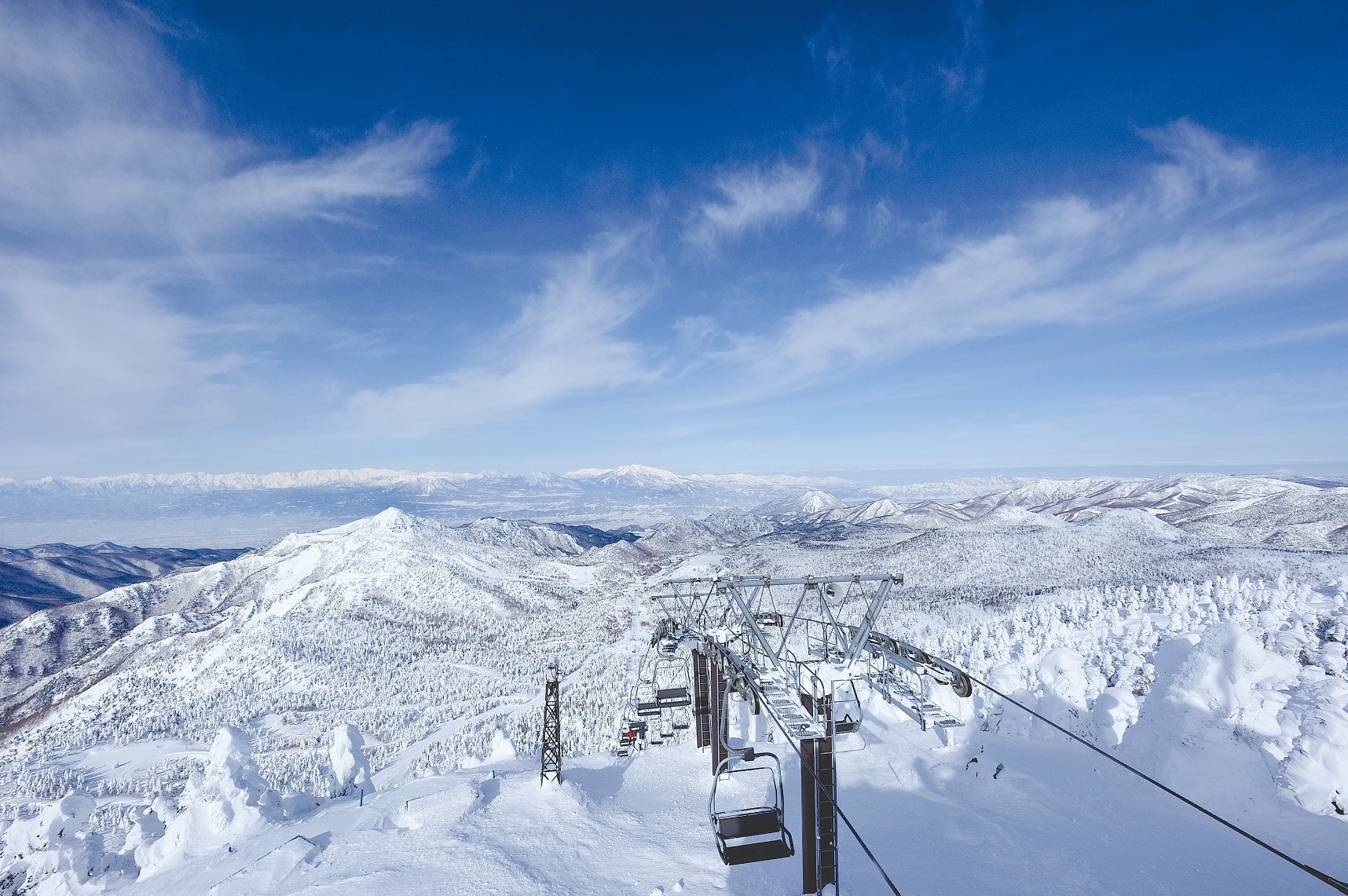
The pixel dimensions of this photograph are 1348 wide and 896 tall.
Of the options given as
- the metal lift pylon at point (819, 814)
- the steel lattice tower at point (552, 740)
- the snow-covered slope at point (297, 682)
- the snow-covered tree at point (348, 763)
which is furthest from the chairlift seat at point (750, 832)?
the snow-covered slope at point (297, 682)

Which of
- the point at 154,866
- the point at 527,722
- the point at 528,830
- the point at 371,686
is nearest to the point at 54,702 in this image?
the point at 371,686

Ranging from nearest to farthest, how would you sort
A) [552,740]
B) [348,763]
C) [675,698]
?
1. [552,740]
2. [675,698]
3. [348,763]

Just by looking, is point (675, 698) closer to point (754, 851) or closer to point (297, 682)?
point (754, 851)

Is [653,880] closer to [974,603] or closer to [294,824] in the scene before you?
[294,824]

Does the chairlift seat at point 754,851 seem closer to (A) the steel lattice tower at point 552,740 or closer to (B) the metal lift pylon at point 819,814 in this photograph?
(B) the metal lift pylon at point 819,814

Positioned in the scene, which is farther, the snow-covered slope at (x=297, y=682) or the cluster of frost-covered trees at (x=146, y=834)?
the snow-covered slope at (x=297, y=682)

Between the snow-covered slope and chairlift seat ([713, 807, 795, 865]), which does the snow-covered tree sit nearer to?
the snow-covered slope

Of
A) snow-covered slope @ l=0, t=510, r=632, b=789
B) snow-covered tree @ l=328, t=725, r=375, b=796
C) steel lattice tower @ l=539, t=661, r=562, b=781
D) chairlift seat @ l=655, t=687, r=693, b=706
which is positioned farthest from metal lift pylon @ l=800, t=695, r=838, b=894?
snow-covered slope @ l=0, t=510, r=632, b=789

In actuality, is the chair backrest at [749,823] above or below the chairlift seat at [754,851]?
above

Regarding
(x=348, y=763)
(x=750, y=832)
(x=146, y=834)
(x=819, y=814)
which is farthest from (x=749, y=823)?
(x=348, y=763)

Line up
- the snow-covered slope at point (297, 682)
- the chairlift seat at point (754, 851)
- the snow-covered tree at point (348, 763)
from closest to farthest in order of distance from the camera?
the chairlift seat at point (754, 851) < the snow-covered tree at point (348, 763) < the snow-covered slope at point (297, 682)

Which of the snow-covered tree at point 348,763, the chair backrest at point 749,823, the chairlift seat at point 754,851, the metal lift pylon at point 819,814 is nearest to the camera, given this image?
the chairlift seat at point 754,851
